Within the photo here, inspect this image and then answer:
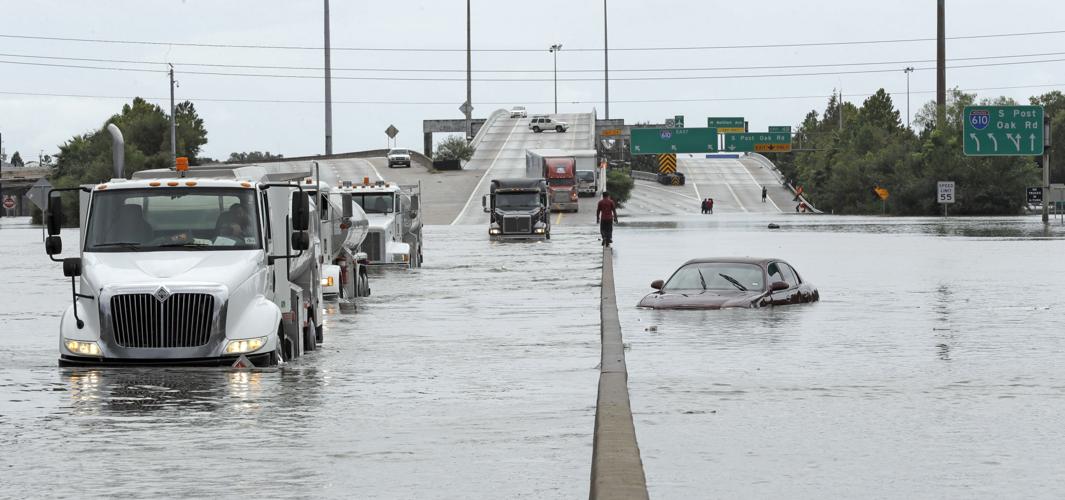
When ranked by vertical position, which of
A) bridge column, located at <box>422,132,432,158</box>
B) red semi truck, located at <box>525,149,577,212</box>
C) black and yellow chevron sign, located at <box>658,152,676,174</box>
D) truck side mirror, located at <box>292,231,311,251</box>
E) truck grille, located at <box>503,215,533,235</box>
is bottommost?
truck grille, located at <box>503,215,533,235</box>

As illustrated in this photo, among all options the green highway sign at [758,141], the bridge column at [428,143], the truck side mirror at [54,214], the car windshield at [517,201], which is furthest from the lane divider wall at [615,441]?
the bridge column at [428,143]

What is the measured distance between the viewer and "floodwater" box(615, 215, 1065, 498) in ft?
33.6

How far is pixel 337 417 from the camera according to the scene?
531 inches

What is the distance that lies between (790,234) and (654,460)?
2049 inches

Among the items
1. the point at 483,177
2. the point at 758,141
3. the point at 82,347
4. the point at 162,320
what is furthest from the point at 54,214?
the point at 758,141

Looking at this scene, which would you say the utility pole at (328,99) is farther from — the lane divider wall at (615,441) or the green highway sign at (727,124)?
the green highway sign at (727,124)

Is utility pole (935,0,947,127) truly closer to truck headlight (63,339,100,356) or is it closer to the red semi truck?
the red semi truck

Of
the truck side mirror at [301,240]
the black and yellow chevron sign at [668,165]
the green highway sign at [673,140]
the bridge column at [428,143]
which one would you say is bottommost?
the truck side mirror at [301,240]

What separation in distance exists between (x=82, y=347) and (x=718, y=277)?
43.2 feet

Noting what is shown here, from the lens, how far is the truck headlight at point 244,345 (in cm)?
1661

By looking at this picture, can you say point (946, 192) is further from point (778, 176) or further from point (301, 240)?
point (301, 240)

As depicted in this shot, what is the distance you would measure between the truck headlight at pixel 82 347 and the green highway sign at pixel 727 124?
4837 inches

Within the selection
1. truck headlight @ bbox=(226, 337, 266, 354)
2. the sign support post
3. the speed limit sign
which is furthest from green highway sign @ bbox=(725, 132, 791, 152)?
truck headlight @ bbox=(226, 337, 266, 354)

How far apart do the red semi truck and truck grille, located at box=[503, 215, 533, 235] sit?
2471cm
